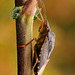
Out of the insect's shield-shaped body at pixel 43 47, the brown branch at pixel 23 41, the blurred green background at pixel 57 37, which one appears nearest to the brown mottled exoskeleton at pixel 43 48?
the insect's shield-shaped body at pixel 43 47

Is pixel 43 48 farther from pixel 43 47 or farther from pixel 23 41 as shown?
pixel 23 41

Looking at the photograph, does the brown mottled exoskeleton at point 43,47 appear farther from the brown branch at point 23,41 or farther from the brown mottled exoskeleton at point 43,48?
the brown branch at point 23,41

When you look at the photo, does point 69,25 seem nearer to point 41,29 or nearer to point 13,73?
point 13,73

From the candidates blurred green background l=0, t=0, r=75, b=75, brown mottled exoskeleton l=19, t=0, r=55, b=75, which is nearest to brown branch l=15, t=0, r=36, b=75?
brown mottled exoskeleton l=19, t=0, r=55, b=75

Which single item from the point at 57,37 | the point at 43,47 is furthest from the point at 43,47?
the point at 57,37

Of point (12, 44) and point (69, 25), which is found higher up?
point (69, 25)

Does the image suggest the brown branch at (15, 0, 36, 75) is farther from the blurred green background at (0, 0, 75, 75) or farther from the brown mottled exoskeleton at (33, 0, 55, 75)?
the blurred green background at (0, 0, 75, 75)

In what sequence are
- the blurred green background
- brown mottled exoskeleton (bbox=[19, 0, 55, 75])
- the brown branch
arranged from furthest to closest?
the blurred green background, brown mottled exoskeleton (bbox=[19, 0, 55, 75]), the brown branch

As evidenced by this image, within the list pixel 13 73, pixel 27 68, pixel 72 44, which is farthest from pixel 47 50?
pixel 72 44
